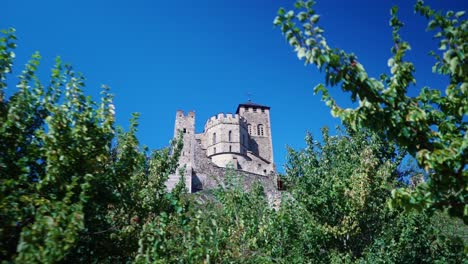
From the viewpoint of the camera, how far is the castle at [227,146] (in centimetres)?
5283

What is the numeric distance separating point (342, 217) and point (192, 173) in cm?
3740

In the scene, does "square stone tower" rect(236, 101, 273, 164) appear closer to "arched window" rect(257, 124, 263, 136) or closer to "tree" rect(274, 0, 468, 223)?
"arched window" rect(257, 124, 263, 136)

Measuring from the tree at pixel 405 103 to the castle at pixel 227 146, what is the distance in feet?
135

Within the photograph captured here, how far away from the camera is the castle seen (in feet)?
173

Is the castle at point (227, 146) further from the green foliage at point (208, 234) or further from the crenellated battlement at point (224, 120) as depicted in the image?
the green foliage at point (208, 234)

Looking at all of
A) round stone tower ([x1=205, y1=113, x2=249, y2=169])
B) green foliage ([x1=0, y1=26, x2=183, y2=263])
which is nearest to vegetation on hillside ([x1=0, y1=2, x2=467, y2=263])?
green foliage ([x1=0, y1=26, x2=183, y2=263])

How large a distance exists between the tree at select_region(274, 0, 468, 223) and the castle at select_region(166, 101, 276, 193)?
41.1 meters

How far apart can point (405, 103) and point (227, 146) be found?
6388 centimetres

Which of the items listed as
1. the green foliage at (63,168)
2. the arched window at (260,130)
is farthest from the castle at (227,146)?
the green foliage at (63,168)

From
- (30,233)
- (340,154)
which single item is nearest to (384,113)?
(30,233)

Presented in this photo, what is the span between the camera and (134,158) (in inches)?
298

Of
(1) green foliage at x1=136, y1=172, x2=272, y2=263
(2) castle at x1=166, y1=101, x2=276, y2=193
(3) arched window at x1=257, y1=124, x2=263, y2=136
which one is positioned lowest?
(1) green foliage at x1=136, y1=172, x2=272, y2=263

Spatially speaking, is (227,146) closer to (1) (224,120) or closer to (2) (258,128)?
(1) (224,120)

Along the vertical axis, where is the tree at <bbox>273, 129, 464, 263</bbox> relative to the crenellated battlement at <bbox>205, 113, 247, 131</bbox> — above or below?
below
